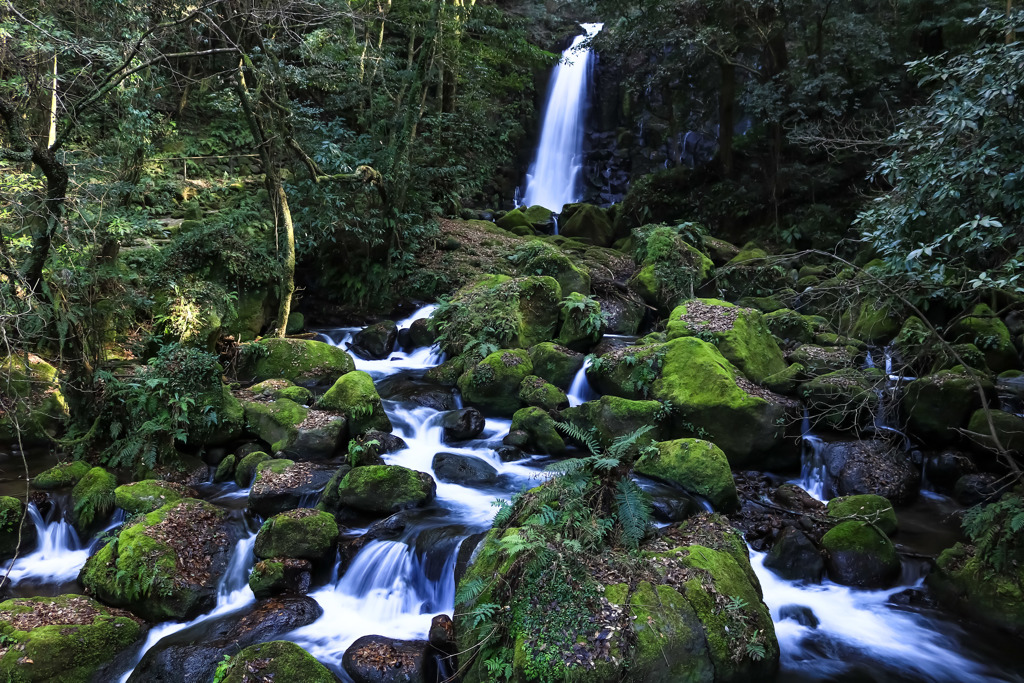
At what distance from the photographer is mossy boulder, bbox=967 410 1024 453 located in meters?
8.16

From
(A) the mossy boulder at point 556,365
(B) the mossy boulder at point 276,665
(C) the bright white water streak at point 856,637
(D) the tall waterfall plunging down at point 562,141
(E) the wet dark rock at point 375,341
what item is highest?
(D) the tall waterfall plunging down at point 562,141

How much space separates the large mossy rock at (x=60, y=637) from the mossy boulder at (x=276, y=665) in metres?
1.28

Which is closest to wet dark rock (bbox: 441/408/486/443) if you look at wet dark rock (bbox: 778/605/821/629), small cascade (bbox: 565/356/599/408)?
small cascade (bbox: 565/356/599/408)

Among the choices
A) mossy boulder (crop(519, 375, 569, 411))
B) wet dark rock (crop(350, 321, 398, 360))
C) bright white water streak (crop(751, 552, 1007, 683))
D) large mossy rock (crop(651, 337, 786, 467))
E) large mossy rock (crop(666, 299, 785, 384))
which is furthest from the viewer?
wet dark rock (crop(350, 321, 398, 360))

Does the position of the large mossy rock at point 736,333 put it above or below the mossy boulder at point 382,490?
above

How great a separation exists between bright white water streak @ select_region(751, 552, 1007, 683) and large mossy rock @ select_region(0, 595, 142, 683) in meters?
5.82

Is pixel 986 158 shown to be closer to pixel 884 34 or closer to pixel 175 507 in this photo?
pixel 175 507

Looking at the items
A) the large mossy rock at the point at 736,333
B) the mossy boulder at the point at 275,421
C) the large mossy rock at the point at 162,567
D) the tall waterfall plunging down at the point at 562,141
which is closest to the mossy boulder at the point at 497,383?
the large mossy rock at the point at 736,333

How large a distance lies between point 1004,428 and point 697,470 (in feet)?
14.2

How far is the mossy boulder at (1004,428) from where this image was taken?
8156mm

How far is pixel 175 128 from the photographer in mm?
15977

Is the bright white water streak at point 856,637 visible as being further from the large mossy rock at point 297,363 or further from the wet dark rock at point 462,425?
the large mossy rock at point 297,363

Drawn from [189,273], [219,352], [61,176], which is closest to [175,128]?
[189,273]

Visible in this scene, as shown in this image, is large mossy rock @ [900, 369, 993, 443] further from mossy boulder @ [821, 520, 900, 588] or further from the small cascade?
the small cascade
